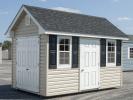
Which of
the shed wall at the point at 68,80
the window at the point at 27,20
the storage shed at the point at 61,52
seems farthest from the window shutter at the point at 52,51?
the window at the point at 27,20

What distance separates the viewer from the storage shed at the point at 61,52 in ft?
44.7

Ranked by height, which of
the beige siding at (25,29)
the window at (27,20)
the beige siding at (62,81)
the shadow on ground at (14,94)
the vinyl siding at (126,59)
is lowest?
the shadow on ground at (14,94)

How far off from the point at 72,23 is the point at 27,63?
2.84 metres

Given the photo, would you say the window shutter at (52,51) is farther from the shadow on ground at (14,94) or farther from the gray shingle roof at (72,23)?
the shadow on ground at (14,94)

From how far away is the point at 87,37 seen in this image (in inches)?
593

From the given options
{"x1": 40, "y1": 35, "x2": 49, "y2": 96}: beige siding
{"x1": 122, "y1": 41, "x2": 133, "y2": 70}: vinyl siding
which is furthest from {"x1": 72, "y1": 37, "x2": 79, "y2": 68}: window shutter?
{"x1": 122, "y1": 41, "x2": 133, "y2": 70}: vinyl siding

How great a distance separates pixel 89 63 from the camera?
15.3 metres

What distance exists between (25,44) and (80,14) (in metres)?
3.71

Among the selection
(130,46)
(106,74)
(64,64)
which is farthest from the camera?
(130,46)

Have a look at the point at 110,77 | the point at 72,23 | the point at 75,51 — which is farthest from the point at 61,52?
the point at 110,77

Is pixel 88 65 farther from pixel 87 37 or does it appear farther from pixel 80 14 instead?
pixel 80 14

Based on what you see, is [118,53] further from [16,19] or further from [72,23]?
[16,19]

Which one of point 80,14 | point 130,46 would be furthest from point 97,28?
point 130,46

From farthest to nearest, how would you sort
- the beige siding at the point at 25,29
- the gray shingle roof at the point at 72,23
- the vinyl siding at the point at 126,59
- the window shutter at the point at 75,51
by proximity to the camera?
1. the vinyl siding at the point at 126,59
2. the window shutter at the point at 75,51
3. the beige siding at the point at 25,29
4. the gray shingle roof at the point at 72,23
